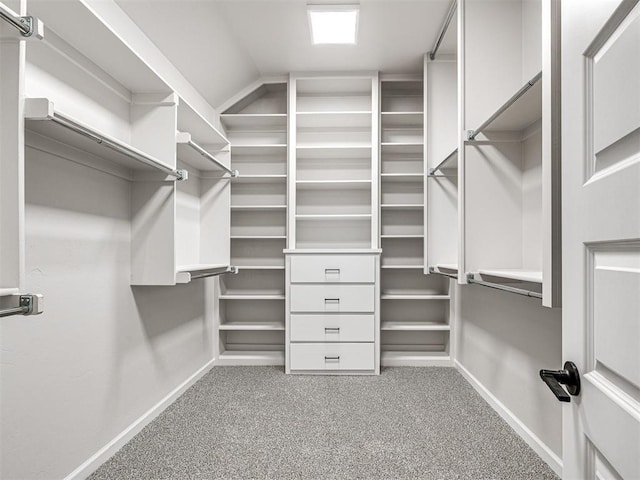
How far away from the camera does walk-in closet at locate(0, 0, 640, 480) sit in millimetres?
632

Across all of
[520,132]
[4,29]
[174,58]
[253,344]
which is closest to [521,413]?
[520,132]

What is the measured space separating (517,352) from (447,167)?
1285 mm

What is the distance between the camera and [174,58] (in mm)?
2377

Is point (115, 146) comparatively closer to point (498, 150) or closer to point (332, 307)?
point (498, 150)

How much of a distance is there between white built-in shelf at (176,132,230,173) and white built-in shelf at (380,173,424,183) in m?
1.24

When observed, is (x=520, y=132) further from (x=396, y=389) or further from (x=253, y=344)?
A: (x=253, y=344)

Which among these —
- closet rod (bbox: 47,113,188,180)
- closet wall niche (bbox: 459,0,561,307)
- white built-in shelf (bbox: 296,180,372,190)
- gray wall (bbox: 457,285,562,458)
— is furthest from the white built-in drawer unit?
closet rod (bbox: 47,113,188,180)

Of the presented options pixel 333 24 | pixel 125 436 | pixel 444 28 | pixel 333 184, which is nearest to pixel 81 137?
pixel 125 436

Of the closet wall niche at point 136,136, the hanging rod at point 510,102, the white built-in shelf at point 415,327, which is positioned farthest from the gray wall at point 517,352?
the closet wall niche at point 136,136

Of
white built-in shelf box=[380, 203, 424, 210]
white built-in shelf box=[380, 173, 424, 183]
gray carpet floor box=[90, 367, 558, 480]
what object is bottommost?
gray carpet floor box=[90, 367, 558, 480]

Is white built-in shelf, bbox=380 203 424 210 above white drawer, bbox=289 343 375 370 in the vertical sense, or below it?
above

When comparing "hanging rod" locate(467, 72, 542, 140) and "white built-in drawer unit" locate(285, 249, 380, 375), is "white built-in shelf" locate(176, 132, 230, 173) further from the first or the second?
"hanging rod" locate(467, 72, 542, 140)

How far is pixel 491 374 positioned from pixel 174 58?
104 inches

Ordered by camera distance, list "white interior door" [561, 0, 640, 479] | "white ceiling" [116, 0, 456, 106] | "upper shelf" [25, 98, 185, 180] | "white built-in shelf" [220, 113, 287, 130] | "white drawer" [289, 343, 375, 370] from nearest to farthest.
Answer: "white interior door" [561, 0, 640, 479]
"upper shelf" [25, 98, 185, 180]
"white ceiling" [116, 0, 456, 106]
"white drawer" [289, 343, 375, 370]
"white built-in shelf" [220, 113, 287, 130]
